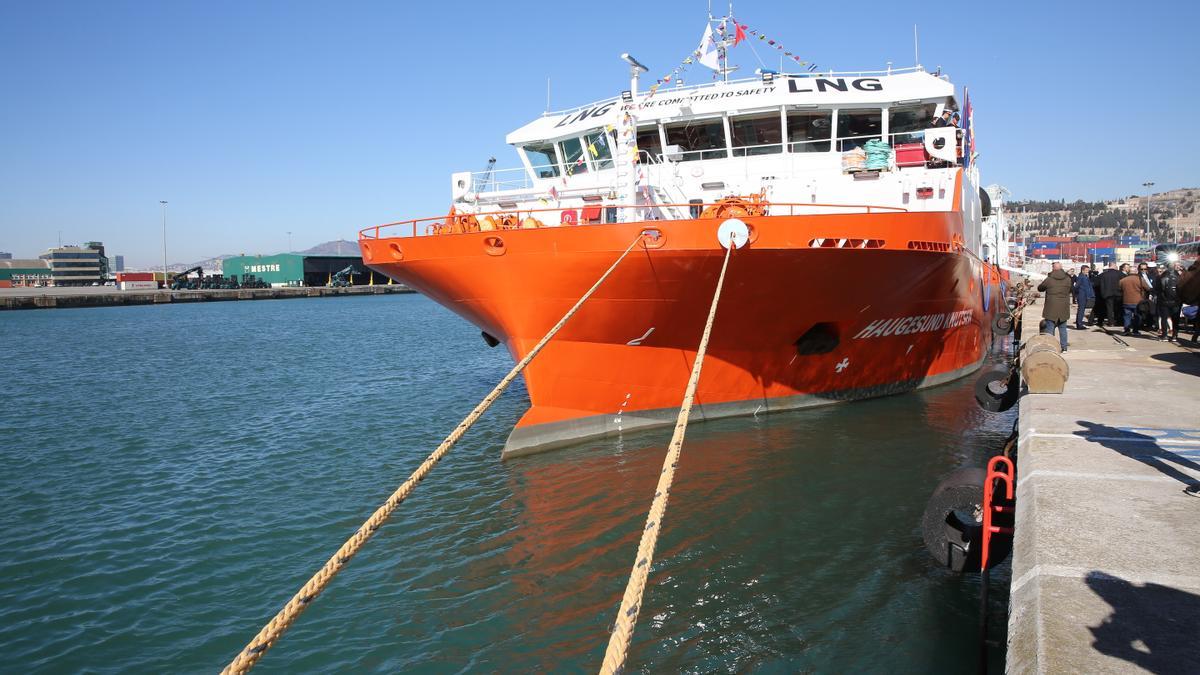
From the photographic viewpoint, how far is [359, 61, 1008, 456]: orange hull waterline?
984 cm

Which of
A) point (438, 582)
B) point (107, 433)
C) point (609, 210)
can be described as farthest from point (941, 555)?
point (107, 433)

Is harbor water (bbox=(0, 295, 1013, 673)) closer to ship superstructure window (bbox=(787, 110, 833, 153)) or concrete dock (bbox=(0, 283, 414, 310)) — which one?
ship superstructure window (bbox=(787, 110, 833, 153))

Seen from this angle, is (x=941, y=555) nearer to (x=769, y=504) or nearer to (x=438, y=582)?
(x=769, y=504)

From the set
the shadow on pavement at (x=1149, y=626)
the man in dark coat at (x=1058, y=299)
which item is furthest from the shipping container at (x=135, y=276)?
the shadow on pavement at (x=1149, y=626)

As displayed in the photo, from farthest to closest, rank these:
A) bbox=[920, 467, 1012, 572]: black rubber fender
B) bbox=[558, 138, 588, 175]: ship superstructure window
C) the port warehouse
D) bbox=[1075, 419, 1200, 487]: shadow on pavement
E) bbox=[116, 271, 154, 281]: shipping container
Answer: the port warehouse < bbox=[116, 271, 154, 281]: shipping container < bbox=[558, 138, 588, 175]: ship superstructure window < bbox=[920, 467, 1012, 572]: black rubber fender < bbox=[1075, 419, 1200, 487]: shadow on pavement

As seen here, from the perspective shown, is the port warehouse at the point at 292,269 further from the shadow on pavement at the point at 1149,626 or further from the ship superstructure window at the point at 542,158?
the shadow on pavement at the point at 1149,626

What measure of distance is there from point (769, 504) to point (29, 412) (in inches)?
608

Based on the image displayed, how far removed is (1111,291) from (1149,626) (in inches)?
596

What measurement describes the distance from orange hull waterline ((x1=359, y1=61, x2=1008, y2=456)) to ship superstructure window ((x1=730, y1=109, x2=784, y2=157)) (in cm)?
3

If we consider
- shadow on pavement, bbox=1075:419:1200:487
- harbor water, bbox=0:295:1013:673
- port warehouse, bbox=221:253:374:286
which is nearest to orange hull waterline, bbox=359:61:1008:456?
harbor water, bbox=0:295:1013:673

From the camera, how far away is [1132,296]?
14.1 metres

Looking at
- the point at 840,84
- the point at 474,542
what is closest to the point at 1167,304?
the point at 840,84

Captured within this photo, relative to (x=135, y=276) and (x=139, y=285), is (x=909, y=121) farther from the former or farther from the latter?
(x=135, y=276)

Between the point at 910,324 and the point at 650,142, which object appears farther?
the point at 650,142
